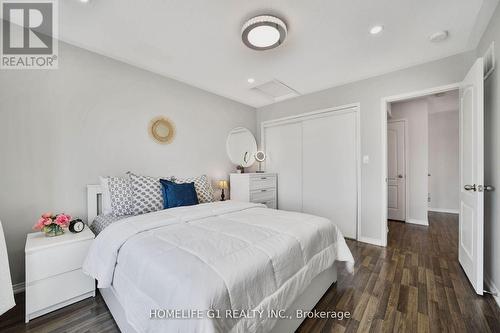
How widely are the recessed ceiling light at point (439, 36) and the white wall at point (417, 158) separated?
2.42m

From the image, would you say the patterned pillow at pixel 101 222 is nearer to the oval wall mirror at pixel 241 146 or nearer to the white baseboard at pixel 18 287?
the white baseboard at pixel 18 287

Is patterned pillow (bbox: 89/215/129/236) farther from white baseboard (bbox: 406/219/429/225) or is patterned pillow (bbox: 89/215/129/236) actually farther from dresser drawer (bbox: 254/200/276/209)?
white baseboard (bbox: 406/219/429/225)

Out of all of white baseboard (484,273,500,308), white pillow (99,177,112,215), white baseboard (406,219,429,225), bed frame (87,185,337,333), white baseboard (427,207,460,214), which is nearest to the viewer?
bed frame (87,185,337,333)

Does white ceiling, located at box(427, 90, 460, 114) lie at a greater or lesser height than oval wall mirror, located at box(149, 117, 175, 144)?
greater

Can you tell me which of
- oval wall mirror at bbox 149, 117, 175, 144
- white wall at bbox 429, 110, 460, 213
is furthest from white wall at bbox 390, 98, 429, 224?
oval wall mirror at bbox 149, 117, 175, 144

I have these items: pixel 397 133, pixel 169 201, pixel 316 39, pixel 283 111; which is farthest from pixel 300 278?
pixel 397 133

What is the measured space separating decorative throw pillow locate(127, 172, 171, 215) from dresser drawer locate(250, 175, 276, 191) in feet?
5.19

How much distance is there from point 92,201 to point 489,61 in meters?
4.02

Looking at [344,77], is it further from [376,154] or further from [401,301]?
[401,301]

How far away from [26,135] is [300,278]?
2.65 metres

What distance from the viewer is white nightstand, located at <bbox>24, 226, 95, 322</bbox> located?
1540 mm

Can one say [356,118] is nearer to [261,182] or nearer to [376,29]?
[376,29]

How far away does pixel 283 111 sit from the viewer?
4004 mm

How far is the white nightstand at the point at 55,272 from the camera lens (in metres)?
1.54
